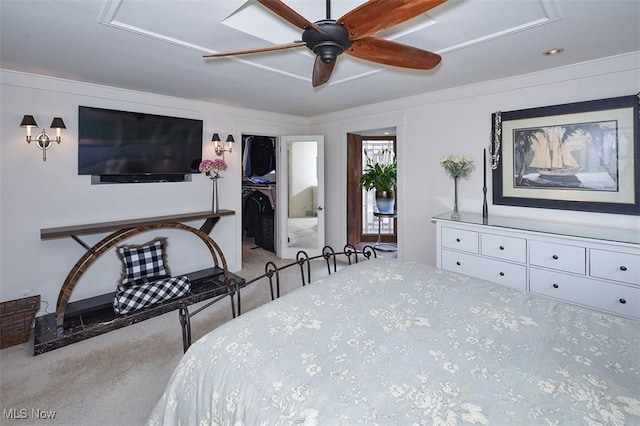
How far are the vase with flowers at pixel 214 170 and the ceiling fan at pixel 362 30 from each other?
105 inches

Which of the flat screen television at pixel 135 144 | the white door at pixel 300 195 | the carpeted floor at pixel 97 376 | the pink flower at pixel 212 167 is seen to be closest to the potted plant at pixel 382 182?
the white door at pixel 300 195

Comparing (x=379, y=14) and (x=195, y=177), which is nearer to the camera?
(x=379, y=14)

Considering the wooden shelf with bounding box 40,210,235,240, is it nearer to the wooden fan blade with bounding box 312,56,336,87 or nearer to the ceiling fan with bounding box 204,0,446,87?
the wooden fan blade with bounding box 312,56,336,87

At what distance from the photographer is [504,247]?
2795 millimetres

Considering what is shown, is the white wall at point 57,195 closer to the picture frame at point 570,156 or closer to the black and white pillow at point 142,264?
the black and white pillow at point 142,264

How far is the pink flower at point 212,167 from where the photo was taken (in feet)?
13.2

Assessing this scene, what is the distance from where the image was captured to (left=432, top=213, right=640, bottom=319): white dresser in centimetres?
224

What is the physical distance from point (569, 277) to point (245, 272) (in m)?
3.82

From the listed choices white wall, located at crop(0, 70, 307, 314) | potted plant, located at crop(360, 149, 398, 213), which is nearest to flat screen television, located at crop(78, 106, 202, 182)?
white wall, located at crop(0, 70, 307, 314)

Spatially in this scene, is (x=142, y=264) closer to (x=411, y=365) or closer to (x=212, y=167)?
(x=212, y=167)

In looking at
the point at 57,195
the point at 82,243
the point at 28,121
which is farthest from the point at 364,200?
the point at 28,121

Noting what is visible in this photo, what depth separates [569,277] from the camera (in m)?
2.45

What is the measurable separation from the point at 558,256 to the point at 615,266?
1.10ft

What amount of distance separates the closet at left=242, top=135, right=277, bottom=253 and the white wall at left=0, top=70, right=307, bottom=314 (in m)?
1.58
